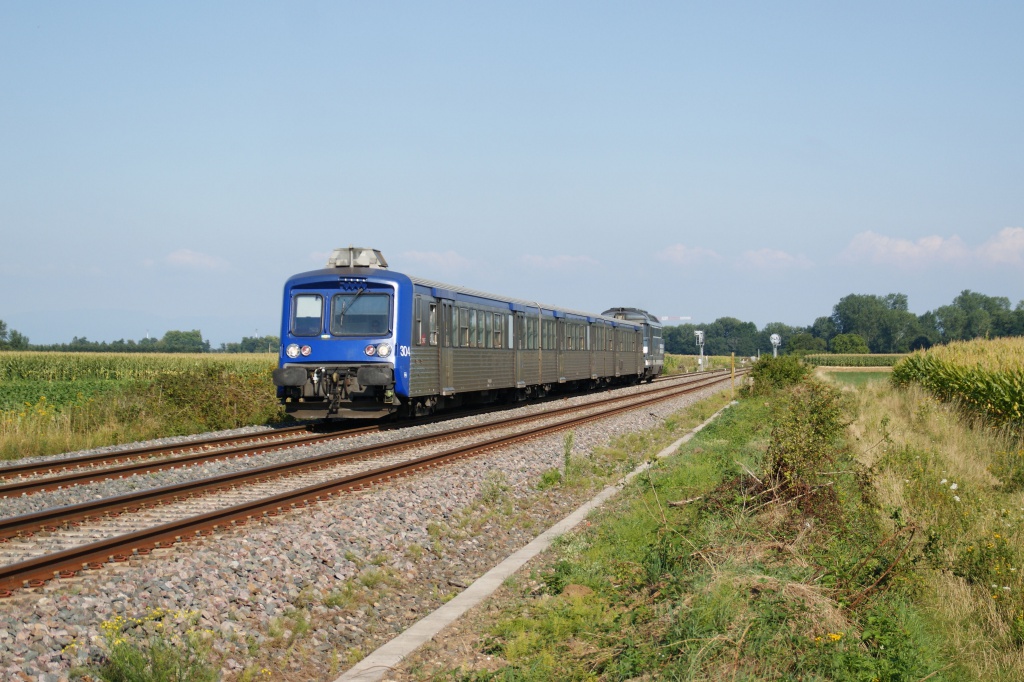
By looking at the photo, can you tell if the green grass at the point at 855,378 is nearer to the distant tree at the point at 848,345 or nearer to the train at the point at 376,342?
the train at the point at 376,342

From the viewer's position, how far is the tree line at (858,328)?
116 meters

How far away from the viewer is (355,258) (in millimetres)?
19609

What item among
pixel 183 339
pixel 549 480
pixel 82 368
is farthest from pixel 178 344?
pixel 549 480

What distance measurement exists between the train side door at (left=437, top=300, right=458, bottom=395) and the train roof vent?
2083 mm

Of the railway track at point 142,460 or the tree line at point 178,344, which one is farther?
the tree line at point 178,344

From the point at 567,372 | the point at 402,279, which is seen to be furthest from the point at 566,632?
the point at 567,372

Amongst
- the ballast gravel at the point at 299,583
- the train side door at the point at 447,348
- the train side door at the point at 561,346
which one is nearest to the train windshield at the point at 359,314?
the train side door at the point at 447,348

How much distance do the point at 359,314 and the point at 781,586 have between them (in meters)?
14.1

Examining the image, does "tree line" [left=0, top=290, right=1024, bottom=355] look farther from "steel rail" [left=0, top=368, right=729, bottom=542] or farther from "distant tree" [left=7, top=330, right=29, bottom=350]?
"steel rail" [left=0, top=368, right=729, bottom=542]

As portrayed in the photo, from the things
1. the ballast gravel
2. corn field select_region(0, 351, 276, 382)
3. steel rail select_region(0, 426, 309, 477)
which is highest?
corn field select_region(0, 351, 276, 382)

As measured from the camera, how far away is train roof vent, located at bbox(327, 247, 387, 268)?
19516 millimetres

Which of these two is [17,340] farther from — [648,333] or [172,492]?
[172,492]

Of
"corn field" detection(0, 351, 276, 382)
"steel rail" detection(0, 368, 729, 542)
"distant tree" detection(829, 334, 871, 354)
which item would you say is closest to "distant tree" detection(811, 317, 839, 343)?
"distant tree" detection(829, 334, 871, 354)

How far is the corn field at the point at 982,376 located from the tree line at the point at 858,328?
258 ft
